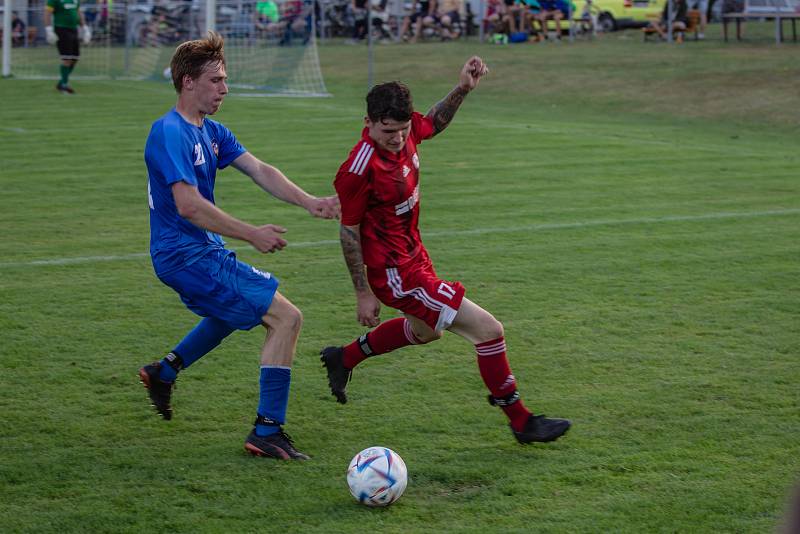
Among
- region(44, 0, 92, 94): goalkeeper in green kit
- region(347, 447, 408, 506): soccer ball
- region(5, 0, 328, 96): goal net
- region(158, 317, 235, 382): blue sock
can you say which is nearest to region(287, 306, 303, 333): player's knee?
region(158, 317, 235, 382): blue sock

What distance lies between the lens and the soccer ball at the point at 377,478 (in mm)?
4781

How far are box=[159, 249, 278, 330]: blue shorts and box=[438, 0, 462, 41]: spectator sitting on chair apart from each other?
3100 cm

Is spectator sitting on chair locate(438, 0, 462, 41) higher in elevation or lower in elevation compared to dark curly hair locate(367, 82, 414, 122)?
higher

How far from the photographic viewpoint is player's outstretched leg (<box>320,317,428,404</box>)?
6066mm

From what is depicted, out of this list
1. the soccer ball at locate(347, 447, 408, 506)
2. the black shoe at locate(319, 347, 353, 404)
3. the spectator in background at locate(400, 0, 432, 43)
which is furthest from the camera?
the spectator in background at locate(400, 0, 432, 43)

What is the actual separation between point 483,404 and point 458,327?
2.63 feet

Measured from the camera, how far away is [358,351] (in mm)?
6133

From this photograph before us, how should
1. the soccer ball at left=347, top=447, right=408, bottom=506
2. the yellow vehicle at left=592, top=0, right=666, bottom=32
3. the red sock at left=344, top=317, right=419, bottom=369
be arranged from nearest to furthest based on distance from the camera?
the soccer ball at left=347, top=447, right=408, bottom=506, the red sock at left=344, top=317, right=419, bottom=369, the yellow vehicle at left=592, top=0, right=666, bottom=32

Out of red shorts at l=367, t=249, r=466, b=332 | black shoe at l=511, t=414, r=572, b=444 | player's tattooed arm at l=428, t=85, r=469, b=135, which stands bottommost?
black shoe at l=511, t=414, r=572, b=444

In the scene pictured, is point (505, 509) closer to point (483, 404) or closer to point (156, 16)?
point (483, 404)

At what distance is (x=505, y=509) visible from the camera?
15.7 ft

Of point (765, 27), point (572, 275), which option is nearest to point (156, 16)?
point (765, 27)

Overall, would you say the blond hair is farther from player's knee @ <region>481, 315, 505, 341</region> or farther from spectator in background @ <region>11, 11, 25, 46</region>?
spectator in background @ <region>11, 11, 25, 46</region>

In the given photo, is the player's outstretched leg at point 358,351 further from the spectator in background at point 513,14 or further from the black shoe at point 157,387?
the spectator in background at point 513,14
